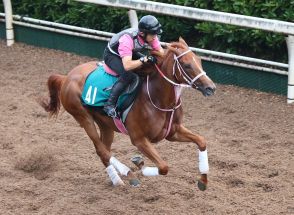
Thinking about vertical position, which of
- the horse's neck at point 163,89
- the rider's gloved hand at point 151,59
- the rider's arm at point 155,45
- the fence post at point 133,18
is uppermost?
the rider's arm at point 155,45

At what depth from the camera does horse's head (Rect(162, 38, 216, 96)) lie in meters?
6.22

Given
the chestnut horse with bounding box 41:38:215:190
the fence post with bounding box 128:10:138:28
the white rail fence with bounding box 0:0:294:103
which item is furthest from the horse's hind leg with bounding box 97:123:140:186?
the fence post with bounding box 128:10:138:28

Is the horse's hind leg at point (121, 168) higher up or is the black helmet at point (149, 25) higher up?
the black helmet at point (149, 25)

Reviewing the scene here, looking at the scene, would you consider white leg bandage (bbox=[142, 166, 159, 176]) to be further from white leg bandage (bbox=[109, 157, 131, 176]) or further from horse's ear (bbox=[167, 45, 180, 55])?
horse's ear (bbox=[167, 45, 180, 55])

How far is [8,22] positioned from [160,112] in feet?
21.3

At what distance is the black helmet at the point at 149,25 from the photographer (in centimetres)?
658

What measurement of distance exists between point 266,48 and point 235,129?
1799mm

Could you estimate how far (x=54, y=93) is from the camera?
26.4 ft

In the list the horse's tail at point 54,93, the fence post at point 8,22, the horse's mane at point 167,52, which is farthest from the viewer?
the fence post at point 8,22

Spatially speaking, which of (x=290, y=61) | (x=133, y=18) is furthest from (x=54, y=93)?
(x=290, y=61)

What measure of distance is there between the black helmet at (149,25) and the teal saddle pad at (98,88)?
26.9 inches

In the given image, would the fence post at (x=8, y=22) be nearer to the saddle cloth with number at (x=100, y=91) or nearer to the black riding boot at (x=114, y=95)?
the saddle cloth with number at (x=100, y=91)

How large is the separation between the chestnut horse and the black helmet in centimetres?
22

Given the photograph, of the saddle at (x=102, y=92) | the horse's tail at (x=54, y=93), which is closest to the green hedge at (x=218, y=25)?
the horse's tail at (x=54, y=93)
